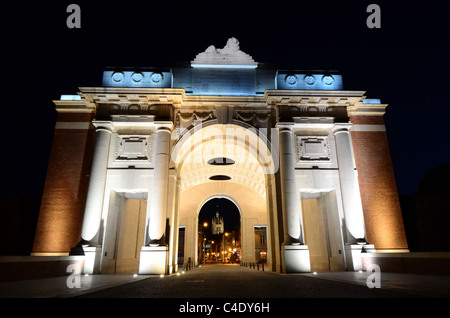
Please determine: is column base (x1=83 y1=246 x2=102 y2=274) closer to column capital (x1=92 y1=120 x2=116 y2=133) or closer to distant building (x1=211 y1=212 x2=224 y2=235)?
column capital (x1=92 y1=120 x2=116 y2=133)

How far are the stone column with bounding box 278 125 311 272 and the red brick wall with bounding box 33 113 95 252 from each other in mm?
11491

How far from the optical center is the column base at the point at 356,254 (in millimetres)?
14938

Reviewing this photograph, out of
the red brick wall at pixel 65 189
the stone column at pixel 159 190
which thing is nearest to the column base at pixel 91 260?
the red brick wall at pixel 65 189

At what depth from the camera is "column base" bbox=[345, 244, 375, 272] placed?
49.0 ft

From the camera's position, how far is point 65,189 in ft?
55.4

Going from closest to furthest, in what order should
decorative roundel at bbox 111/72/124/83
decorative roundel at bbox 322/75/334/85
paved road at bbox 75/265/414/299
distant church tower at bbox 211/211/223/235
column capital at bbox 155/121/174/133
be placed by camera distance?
1. paved road at bbox 75/265/414/299
2. column capital at bbox 155/121/174/133
3. decorative roundel at bbox 111/72/124/83
4. decorative roundel at bbox 322/75/334/85
5. distant church tower at bbox 211/211/223/235

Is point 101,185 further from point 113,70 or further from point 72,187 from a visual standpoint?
point 113,70

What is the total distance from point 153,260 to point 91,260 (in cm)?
315

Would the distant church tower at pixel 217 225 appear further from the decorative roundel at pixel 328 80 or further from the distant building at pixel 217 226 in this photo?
the decorative roundel at pixel 328 80

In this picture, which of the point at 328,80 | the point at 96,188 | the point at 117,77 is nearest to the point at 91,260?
the point at 96,188

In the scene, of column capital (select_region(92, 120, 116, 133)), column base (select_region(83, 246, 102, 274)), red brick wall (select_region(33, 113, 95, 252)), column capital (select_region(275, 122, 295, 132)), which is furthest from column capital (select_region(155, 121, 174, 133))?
column base (select_region(83, 246, 102, 274))

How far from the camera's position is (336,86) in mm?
18172

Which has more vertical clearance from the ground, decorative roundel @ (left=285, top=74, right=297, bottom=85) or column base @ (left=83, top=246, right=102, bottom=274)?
decorative roundel @ (left=285, top=74, right=297, bottom=85)
